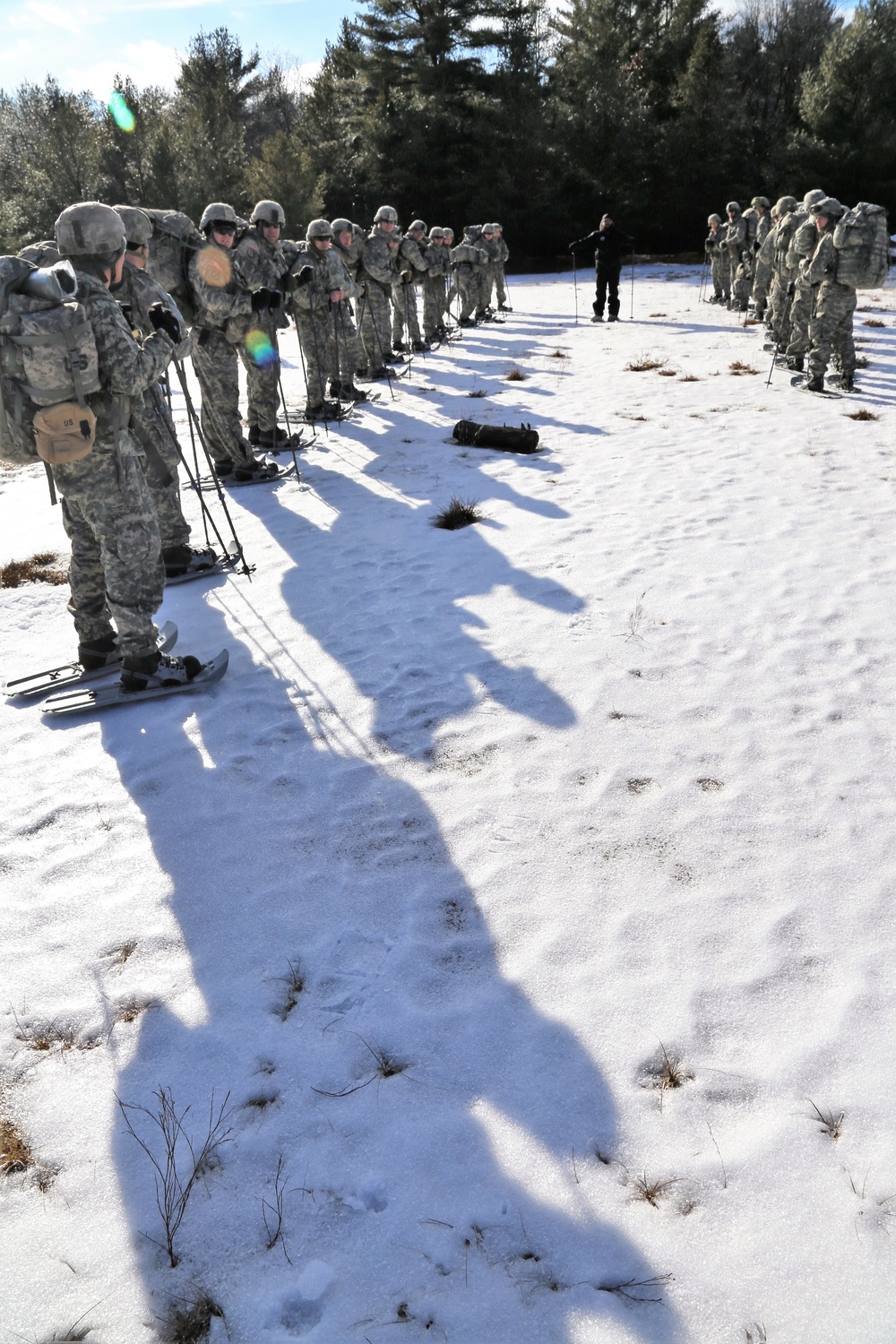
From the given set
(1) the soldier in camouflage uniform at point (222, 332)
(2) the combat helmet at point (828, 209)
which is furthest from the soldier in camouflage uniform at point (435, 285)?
(1) the soldier in camouflage uniform at point (222, 332)

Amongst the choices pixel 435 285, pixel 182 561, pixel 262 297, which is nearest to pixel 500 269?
pixel 435 285

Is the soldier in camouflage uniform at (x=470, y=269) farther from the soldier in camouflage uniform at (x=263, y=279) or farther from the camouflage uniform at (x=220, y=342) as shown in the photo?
the camouflage uniform at (x=220, y=342)

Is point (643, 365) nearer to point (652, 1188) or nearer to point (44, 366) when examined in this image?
point (44, 366)

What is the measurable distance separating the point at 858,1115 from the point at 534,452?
24.6 ft

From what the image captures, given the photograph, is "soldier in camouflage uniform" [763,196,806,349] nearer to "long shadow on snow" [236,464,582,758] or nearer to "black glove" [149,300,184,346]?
"long shadow on snow" [236,464,582,758]

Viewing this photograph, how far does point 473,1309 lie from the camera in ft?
6.44

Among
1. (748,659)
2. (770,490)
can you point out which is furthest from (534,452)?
(748,659)

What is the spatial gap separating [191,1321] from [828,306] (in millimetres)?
10822

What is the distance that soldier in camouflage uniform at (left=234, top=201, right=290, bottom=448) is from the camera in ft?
26.9

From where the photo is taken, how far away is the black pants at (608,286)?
17094mm

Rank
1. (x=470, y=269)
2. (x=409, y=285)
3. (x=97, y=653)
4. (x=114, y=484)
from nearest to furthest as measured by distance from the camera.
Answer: (x=114, y=484) < (x=97, y=653) < (x=409, y=285) < (x=470, y=269)

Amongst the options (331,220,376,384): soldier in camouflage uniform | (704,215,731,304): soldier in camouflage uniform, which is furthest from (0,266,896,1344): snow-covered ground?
(704,215,731,304): soldier in camouflage uniform

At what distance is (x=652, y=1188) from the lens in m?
2.18

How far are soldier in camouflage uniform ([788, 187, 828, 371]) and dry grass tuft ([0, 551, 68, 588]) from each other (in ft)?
29.2
